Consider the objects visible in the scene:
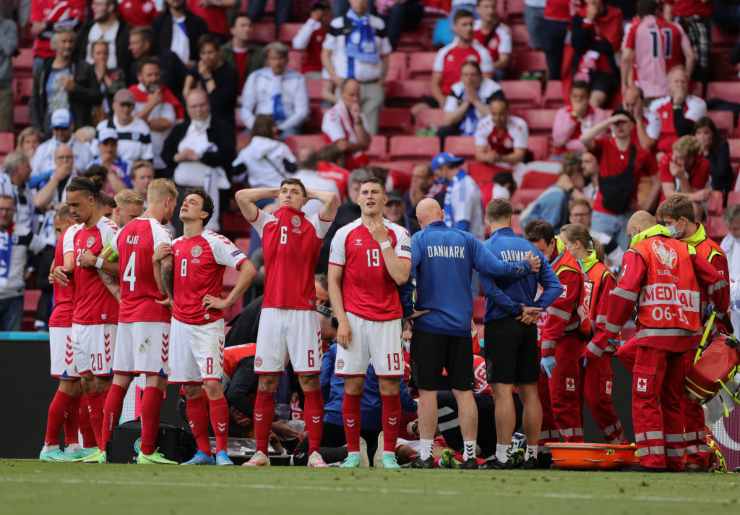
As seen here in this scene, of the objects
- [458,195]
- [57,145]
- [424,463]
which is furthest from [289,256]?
[57,145]

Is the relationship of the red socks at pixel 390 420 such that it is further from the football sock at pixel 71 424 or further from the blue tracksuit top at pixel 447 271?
the football sock at pixel 71 424

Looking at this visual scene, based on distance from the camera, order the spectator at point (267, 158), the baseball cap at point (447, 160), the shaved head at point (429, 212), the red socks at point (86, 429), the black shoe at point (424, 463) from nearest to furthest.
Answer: the black shoe at point (424, 463)
the shaved head at point (429, 212)
the red socks at point (86, 429)
the baseball cap at point (447, 160)
the spectator at point (267, 158)

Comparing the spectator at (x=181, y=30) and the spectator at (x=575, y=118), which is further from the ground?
the spectator at (x=181, y=30)

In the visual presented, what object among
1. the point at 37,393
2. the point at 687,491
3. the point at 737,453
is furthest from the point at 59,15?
the point at 687,491

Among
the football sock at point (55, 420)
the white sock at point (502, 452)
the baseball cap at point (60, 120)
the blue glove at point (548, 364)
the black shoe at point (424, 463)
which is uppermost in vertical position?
the baseball cap at point (60, 120)

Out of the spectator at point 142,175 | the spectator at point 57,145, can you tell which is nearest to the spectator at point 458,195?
the spectator at point 142,175

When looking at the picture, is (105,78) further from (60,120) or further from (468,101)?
(468,101)

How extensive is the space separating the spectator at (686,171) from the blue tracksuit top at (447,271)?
492cm

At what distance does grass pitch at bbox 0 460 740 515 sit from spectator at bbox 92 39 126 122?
9160 mm

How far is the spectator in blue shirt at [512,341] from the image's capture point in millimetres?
11094

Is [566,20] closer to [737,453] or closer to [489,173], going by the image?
[489,173]

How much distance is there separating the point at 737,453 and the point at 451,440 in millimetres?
2436

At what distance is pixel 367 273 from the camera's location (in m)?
10.9

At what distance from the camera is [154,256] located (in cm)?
1129
